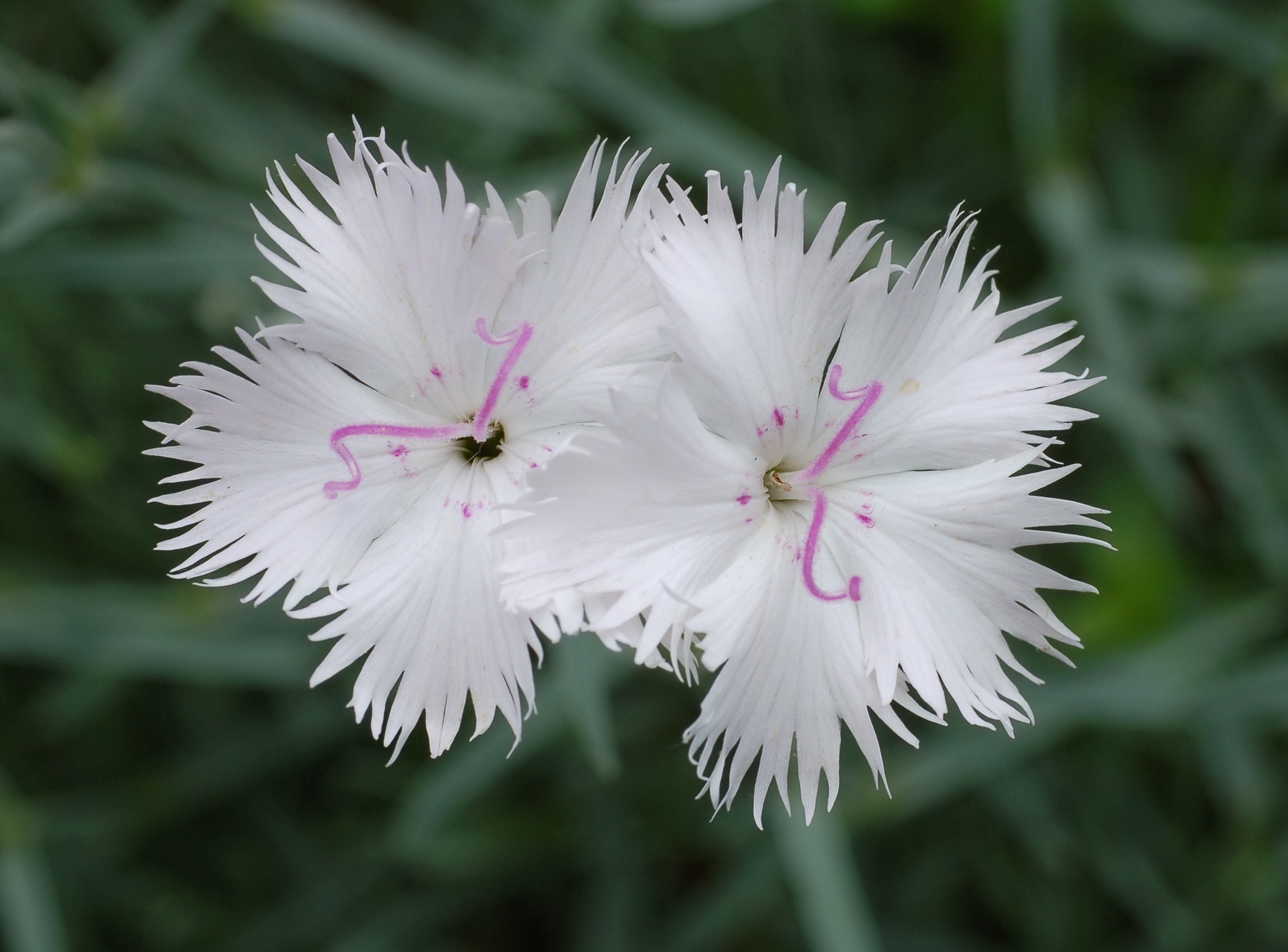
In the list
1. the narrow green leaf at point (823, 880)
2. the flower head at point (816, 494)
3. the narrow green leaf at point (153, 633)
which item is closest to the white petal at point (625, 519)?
the flower head at point (816, 494)

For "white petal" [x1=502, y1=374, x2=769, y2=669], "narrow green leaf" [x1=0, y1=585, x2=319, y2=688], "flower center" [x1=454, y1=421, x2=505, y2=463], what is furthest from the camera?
"narrow green leaf" [x1=0, y1=585, x2=319, y2=688]

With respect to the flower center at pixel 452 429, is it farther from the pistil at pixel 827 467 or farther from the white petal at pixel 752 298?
the pistil at pixel 827 467

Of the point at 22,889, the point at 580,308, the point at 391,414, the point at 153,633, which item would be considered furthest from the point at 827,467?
the point at 22,889

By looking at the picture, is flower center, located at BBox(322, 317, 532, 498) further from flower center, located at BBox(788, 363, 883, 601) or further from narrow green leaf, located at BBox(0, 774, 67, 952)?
narrow green leaf, located at BBox(0, 774, 67, 952)

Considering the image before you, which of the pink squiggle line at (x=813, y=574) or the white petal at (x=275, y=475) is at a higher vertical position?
the white petal at (x=275, y=475)

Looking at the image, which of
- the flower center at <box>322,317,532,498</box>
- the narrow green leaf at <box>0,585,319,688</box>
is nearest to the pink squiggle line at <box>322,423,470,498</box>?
the flower center at <box>322,317,532,498</box>
